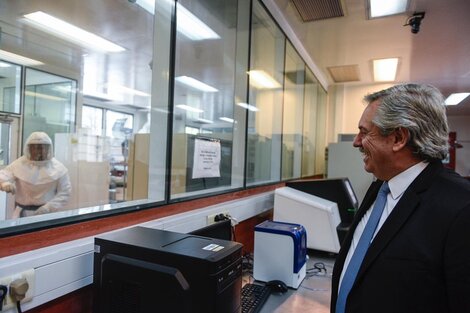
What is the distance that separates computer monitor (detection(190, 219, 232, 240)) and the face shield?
2532 millimetres

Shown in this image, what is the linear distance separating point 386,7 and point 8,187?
3.77 m

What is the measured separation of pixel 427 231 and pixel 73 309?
3.49 ft

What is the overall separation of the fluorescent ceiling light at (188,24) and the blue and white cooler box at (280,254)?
129 centimetres

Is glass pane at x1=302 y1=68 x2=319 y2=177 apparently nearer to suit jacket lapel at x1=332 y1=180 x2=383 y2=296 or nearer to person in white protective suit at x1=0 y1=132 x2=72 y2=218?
person in white protective suit at x1=0 y1=132 x2=72 y2=218

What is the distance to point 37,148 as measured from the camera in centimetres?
316

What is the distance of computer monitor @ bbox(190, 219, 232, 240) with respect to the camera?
1263 mm

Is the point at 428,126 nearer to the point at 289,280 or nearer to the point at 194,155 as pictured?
the point at 289,280

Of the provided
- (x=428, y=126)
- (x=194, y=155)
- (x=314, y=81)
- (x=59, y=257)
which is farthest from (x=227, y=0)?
(x=314, y=81)

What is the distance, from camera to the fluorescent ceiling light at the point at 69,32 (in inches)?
145

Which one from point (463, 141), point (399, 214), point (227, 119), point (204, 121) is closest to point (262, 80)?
point (227, 119)

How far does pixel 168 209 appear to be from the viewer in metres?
1.53

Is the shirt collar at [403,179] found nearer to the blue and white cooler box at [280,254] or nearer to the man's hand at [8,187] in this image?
the blue and white cooler box at [280,254]

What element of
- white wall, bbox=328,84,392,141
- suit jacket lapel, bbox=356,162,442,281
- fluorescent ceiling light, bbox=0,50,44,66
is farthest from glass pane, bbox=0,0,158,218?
white wall, bbox=328,84,392,141

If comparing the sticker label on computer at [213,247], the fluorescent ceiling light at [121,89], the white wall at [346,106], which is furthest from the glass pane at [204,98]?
the fluorescent ceiling light at [121,89]
